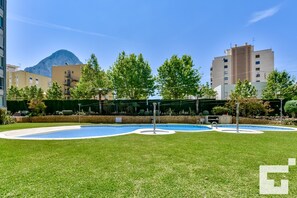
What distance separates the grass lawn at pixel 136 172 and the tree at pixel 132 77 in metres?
19.3

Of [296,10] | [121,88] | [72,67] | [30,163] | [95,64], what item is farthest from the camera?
[72,67]

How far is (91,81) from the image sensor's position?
1113 inches

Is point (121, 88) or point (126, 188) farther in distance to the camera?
point (121, 88)

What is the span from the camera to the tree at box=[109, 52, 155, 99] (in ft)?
82.7

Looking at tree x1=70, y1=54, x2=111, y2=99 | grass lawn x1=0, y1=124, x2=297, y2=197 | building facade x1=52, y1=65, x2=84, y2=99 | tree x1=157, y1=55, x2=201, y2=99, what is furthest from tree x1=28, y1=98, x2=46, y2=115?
building facade x1=52, y1=65, x2=84, y2=99

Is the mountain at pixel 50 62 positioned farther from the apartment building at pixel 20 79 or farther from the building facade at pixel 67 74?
the building facade at pixel 67 74

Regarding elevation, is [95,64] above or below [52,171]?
above

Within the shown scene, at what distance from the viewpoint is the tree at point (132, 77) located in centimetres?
2522

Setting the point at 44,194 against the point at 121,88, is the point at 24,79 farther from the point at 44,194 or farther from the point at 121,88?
the point at 44,194

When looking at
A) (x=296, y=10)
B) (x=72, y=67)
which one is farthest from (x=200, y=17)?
(x=72, y=67)

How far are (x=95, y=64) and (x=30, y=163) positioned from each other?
83.2ft

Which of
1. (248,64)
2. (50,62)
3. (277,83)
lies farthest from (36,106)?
(50,62)

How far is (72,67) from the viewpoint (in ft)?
167

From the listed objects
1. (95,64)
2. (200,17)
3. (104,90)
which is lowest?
(104,90)
